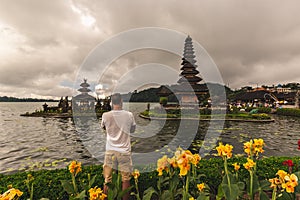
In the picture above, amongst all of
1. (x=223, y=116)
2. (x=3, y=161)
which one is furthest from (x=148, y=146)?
(x=223, y=116)

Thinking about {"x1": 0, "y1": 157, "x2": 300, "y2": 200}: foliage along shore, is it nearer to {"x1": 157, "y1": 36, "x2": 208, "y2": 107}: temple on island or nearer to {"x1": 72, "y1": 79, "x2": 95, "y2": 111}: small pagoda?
{"x1": 157, "y1": 36, "x2": 208, "y2": 107}: temple on island

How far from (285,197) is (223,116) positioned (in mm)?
19765

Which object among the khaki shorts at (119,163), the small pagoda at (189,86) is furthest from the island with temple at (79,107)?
the khaki shorts at (119,163)

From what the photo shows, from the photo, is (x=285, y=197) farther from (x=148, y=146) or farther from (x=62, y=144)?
(x=62, y=144)

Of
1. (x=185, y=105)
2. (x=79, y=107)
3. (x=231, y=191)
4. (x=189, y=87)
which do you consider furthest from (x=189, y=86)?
(x=231, y=191)

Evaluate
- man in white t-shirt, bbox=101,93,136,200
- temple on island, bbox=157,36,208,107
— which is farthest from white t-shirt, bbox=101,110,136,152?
temple on island, bbox=157,36,208,107

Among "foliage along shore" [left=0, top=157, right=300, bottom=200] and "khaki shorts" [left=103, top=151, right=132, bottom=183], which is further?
"foliage along shore" [left=0, top=157, right=300, bottom=200]

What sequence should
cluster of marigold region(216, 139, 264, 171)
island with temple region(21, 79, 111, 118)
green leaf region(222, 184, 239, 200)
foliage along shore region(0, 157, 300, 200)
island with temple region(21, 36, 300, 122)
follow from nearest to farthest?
1. green leaf region(222, 184, 239, 200)
2. cluster of marigold region(216, 139, 264, 171)
3. foliage along shore region(0, 157, 300, 200)
4. island with temple region(21, 36, 300, 122)
5. island with temple region(21, 79, 111, 118)

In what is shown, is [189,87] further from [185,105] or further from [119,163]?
[119,163]

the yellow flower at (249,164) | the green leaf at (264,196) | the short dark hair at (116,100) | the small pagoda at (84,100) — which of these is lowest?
the green leaf at (264,196)

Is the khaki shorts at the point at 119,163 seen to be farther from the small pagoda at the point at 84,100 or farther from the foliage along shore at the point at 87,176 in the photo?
the small pagoda at the point at 84,100

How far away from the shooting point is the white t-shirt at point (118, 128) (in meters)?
2.91

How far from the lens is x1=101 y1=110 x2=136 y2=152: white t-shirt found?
2.91 metres

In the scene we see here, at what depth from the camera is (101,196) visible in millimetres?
1942
